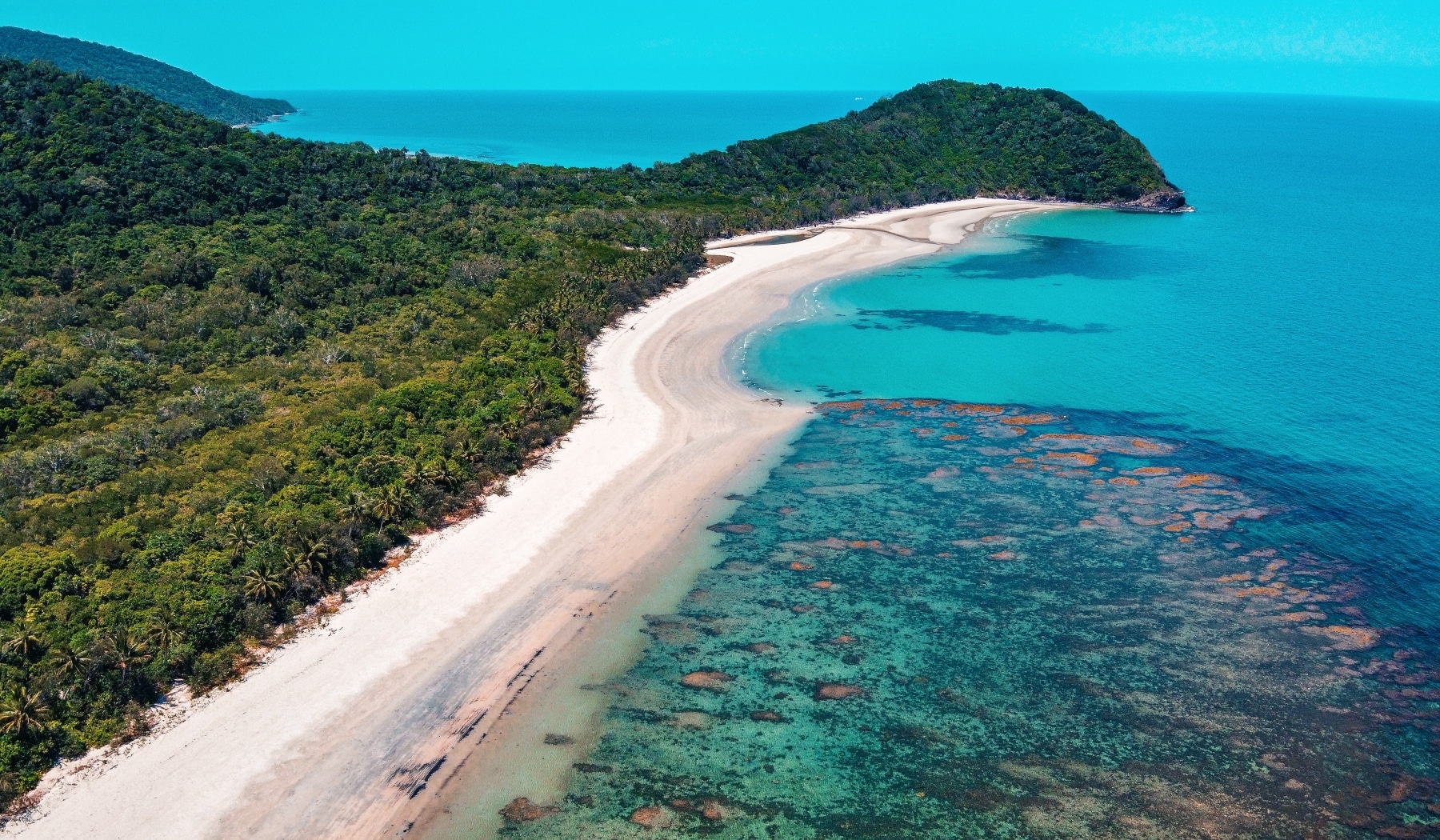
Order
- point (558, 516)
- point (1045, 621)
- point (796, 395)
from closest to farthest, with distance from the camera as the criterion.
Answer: point (1045, 621) < point (558, 516) < point (796, 395)

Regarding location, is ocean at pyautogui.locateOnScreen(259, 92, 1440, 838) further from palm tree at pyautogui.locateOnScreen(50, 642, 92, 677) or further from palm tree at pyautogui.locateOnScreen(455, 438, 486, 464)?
palm tree at pyautogui.locateOnScreen(50, 642, 92, 677)

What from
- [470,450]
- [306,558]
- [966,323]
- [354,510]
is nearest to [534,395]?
[470,450]

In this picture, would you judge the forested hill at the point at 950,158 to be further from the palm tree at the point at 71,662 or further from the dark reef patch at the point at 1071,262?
the palm tree at the point at 71,662

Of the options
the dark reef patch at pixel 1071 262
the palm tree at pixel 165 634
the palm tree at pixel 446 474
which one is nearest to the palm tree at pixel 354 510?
the palm tree at pixel 446 474

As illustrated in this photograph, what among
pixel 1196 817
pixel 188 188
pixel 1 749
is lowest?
pixel 1196 817

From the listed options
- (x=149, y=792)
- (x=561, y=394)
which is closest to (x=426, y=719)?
(x=149, y=792)

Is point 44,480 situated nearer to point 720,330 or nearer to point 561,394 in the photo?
point 561,394
